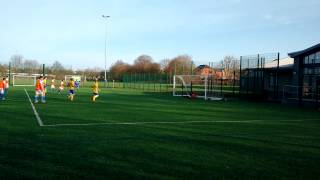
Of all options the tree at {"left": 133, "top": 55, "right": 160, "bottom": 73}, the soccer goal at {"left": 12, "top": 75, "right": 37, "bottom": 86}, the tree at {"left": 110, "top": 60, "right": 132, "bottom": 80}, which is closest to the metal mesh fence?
the soccer goal at {"left": 12, "top": 75, "right": 37, "bottom": 86}

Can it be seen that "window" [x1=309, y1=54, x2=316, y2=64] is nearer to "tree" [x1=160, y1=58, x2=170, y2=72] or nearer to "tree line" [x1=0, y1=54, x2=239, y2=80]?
"tree line" [x1=0, y1=54, x2=239, y2=80]

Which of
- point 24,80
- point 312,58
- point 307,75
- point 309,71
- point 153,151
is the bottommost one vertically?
point 153,151

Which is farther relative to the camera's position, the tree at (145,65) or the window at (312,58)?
the tree at (145,65)

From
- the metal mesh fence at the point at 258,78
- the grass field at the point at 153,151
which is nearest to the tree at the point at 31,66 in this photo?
the metal mesh fence at the point at 258,78

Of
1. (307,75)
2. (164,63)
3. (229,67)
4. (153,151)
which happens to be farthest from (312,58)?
(164,63)

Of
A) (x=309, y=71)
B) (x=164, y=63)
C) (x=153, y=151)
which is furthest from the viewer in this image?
(x=164, y=63)

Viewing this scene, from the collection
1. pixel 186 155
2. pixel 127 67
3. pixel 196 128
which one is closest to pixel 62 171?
pixel 186 155

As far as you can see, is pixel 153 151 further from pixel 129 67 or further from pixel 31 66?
pixel 129 67

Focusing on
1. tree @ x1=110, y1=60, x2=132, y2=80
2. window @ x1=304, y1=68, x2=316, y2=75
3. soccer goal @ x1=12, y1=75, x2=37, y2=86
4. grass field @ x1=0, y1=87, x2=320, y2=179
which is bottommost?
grass field @ x1=0, y1=87, x2=320, y2=179

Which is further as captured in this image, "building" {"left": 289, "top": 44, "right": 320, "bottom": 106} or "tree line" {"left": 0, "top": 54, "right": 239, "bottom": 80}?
"tree line" {"left": 0, "top": 54, "right": 239, "bottom": 80}

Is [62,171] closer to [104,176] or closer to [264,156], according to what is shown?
[104,176]

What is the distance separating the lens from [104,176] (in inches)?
265

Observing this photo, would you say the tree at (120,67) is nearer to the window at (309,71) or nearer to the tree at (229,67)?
the tree at (229,67)

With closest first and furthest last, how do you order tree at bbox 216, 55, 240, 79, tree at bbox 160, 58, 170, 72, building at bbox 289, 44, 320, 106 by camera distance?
building at bbox 289, 44, 320, 106, tree at bbox 216, 55, 240, 79, tree at bbox 160, 58, 170, 72
